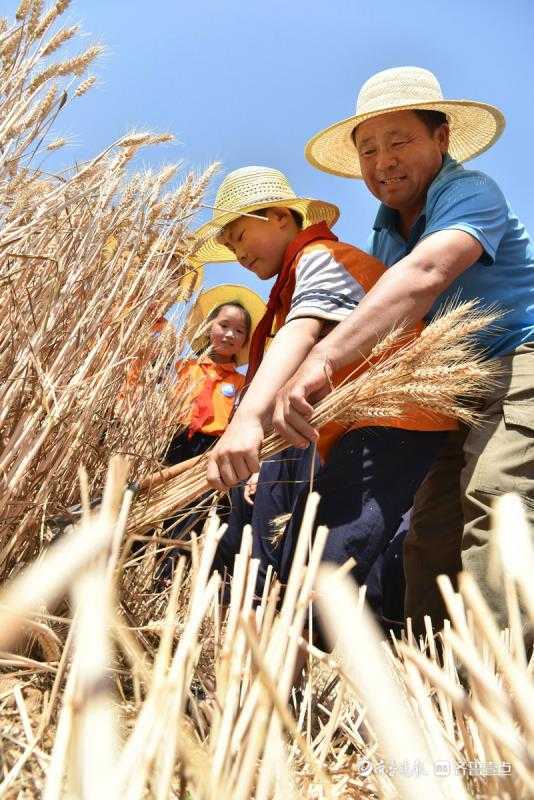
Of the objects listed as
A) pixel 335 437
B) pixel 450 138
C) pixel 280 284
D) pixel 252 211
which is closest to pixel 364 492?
pixel 335 437

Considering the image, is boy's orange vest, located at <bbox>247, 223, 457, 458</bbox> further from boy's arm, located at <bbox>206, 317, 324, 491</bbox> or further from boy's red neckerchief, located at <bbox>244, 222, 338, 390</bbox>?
boy's arm, located at <bbox>206, 317, 324, 491</bbox>

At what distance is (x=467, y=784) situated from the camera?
655mm

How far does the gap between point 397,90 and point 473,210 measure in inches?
17.0

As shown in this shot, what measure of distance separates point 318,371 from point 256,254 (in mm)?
580

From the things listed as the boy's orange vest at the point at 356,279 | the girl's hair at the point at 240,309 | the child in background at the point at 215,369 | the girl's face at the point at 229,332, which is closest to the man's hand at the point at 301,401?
the boy's orange vest at the point at 356,279

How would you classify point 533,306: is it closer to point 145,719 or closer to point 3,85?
point 3,85

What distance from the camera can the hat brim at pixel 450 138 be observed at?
5.71ft

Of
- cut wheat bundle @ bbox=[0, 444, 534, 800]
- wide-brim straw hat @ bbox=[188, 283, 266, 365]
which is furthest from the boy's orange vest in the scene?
wide-brim straw hat @ bbox=[188, 283, 266, 365]

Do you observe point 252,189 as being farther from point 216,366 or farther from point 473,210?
point 216,366

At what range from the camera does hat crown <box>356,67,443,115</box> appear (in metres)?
1.67

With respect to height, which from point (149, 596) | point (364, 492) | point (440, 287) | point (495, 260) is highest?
point (495, 260)

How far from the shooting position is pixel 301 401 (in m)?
1.24

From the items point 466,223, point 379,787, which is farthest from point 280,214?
point 379,787

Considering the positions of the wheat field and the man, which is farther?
the man
